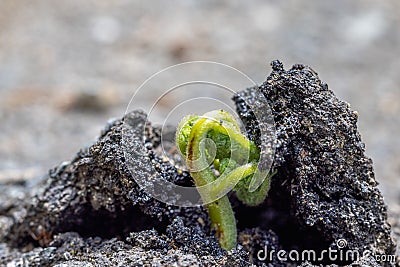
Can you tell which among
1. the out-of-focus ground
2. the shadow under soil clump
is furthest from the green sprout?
the out-of-focus ground

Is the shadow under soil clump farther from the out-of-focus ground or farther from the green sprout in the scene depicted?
the out-of-focus ground

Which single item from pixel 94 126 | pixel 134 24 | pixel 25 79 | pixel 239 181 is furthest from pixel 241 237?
pixel 134 24

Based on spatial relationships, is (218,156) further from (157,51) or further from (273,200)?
(157,51)

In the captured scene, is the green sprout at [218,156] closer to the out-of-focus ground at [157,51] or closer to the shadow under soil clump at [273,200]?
the shadow under soil clump at [273,200]

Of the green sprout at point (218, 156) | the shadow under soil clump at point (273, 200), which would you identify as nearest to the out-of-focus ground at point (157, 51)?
the shadow under soil clump at point (273, 200)

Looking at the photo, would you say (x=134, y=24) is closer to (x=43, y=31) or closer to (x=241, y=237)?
(x=43, y=31)
